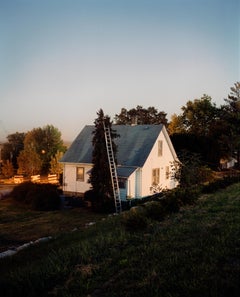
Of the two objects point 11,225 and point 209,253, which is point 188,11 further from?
point 11,225

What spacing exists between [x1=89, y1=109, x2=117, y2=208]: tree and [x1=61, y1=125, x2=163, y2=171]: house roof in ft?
13.1

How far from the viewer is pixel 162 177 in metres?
28.7

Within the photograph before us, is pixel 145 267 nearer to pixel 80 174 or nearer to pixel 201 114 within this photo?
pixel 80 174

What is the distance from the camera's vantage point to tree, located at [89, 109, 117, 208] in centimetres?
2125

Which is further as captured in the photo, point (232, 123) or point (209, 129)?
point (209, 129)

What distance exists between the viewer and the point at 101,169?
21.4 meters

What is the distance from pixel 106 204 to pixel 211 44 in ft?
38.5

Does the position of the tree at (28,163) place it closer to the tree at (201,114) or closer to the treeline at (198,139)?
the treeline at (198,139)

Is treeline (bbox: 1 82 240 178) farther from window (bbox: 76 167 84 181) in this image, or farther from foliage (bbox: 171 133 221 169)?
window (bbox: 76 167 84 181)

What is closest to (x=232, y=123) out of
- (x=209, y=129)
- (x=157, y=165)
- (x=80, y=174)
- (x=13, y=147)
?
(x=209, y=129)

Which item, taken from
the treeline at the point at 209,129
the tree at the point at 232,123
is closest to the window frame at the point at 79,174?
the treeline at the point at 209,129

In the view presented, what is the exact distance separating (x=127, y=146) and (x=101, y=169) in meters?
6.26

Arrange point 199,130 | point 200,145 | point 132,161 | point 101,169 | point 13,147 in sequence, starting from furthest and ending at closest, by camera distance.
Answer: point 13,147 < point 199,130 < point 200,145 < point 132,161 < point 101,169

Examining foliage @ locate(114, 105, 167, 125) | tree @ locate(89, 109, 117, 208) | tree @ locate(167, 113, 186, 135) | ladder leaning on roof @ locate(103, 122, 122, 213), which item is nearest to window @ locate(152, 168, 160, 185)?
ladder leaning on roof @ locate(103, 122, 122, 213)
